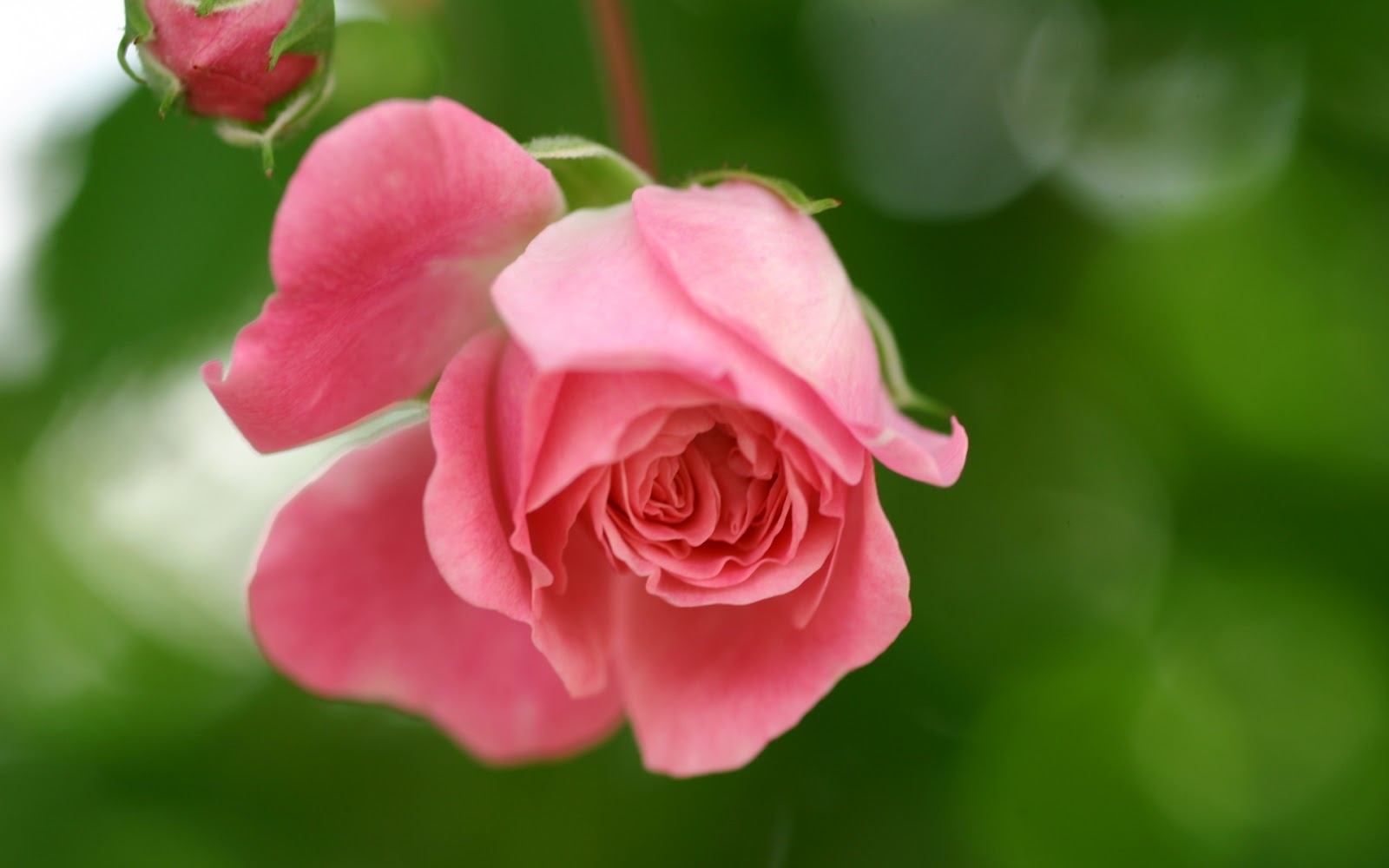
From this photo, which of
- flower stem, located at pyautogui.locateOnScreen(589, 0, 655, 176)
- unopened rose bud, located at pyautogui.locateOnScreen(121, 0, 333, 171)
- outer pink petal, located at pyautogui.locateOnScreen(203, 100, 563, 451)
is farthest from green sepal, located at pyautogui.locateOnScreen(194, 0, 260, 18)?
flower stem, located at pyautogui.locateOnScreen(589, 0, 655, 176)

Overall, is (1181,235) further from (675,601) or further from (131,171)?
(131,171)

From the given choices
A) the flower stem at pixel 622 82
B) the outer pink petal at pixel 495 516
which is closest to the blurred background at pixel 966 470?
the flower stem at pixel 622 82

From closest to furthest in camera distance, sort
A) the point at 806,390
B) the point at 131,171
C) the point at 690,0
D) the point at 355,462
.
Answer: the point at 806,390
the point at 355,462
the point at 131,171
the point at 690,0

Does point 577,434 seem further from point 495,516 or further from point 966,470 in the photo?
point 966,470

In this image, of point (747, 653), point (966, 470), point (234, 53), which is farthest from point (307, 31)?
point (966, 470)

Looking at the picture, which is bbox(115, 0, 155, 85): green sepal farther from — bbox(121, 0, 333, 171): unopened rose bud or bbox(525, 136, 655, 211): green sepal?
bbox(525, 136, 655, 211): green sepal

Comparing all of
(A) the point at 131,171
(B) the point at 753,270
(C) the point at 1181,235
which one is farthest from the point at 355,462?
(C) the point at 1181,235
